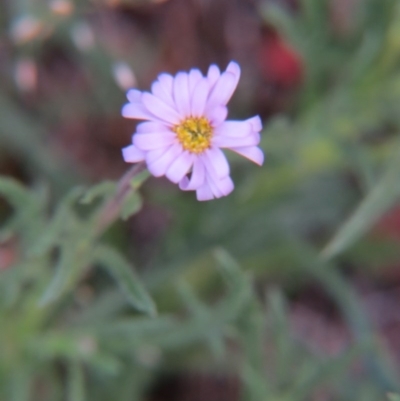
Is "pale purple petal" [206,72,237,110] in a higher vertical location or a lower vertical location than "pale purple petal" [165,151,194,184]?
higher

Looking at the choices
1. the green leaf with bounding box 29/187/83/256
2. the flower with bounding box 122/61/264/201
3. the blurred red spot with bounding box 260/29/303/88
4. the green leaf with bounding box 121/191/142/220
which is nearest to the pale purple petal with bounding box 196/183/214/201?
the flower with bounding box 122/61/264/201

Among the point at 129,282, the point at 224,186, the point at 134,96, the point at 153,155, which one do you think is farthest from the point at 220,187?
the point at 129,282

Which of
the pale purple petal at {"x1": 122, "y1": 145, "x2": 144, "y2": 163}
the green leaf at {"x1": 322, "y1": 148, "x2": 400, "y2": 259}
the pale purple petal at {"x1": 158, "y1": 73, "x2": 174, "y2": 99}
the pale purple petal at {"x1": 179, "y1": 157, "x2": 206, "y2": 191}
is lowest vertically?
the pale purple petal at {"x1": 179, "y1": 157, "x2": 206, "y2": 191}

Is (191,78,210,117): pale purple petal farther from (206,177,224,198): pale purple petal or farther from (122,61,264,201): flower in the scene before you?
(206,177,224,198): pale purple petal

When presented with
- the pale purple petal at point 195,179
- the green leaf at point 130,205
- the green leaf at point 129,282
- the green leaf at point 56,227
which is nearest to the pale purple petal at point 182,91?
the pale purple petal at point 195,179

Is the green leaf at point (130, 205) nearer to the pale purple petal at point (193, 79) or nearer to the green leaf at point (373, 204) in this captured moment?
the pale purple petal at point (193, 79)

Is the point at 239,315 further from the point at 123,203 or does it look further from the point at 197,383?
the point at 197,383
